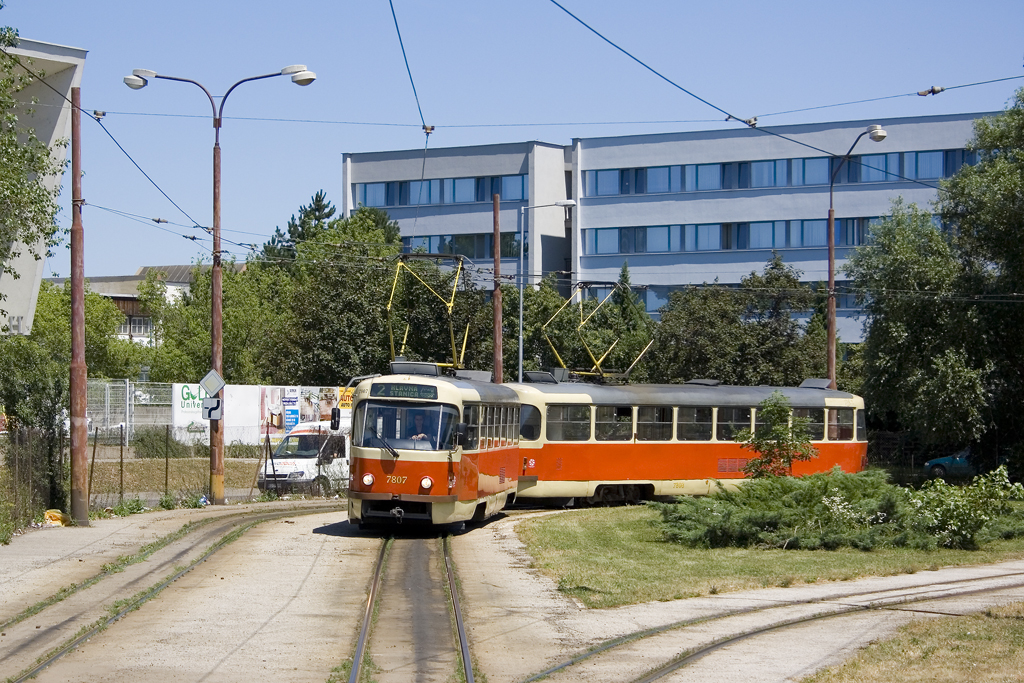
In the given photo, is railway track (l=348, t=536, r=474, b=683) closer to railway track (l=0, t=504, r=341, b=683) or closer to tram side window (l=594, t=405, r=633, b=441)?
railway track (l=0, t=504, r=341, b=683)

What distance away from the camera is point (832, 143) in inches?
2504

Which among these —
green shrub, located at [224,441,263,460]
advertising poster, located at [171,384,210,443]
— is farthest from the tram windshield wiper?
green shrub, located at [224,441,263,460]

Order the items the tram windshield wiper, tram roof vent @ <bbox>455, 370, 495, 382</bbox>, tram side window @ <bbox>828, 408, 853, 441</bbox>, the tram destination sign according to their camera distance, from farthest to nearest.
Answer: tram side window @ <bbox>828, 408, 853, 441</bbox>, tram roof vent @ <bbox>455, 370, 495, 382</bbox>, the tram destination sign, the tram windshield wiper

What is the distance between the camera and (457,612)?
12586 millimetres

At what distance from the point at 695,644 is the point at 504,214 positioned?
61.2m

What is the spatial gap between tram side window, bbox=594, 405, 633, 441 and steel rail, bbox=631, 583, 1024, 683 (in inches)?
500

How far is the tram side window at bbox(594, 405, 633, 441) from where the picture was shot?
27531 millimetres

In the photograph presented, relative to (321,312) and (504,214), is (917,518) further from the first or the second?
(504,214)

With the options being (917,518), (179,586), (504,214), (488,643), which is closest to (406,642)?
(488,643)

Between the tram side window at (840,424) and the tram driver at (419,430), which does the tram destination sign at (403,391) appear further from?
the tram side window at (840,424)

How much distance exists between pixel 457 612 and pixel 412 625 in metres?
0.73

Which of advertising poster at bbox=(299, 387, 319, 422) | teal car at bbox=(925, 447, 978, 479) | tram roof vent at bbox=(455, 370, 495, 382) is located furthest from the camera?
advertising poster at bbox=(299, 387, 319, 422)

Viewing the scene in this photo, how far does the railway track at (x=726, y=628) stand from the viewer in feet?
32.4

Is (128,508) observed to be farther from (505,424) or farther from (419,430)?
(419,430)
